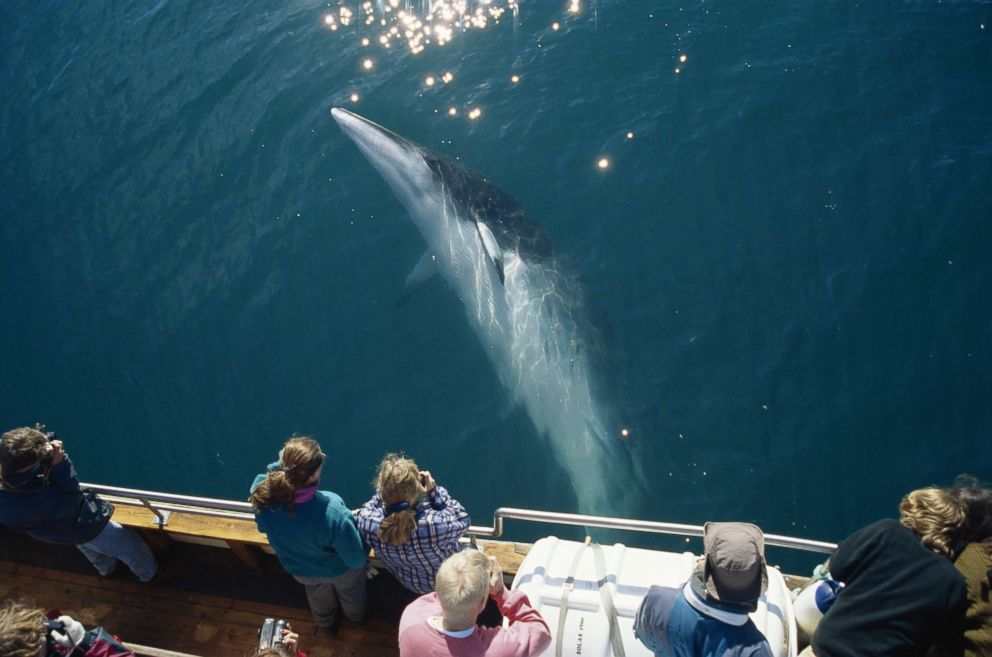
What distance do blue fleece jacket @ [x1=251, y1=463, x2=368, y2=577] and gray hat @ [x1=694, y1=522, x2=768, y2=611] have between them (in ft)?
9.07

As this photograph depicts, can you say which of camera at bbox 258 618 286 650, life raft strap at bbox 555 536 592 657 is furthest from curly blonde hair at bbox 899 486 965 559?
camera at bbox 258 618 286 650

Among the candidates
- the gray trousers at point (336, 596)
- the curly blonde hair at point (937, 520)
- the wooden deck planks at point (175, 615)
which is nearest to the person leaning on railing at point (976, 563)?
the curly blonde hair at point (937, 520)

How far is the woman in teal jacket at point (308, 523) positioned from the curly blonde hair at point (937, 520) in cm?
383

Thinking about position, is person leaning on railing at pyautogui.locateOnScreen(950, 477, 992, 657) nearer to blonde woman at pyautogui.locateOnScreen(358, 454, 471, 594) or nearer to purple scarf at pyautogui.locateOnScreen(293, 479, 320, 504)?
blonde woman at pyautogui.locateOnScreen(358, 454, 471, 594)

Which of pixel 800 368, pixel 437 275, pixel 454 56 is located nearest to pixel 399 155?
pixel 437 275

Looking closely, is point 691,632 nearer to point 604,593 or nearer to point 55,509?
point 604,593

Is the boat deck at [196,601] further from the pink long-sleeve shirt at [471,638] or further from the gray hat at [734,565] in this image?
the gray hat at [734,565]

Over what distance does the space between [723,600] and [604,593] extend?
128 cm

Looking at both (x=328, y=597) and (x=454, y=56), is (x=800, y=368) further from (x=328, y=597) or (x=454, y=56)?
(x=454, y=56)

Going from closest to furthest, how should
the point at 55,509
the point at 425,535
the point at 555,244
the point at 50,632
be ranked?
1. the point at 50,632
2. the point at 425,535
3. the point at 55,509
4. the point at 555,244

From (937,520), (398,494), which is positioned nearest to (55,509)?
(398,494)

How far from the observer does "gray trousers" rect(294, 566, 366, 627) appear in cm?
595

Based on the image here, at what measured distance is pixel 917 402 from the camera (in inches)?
366

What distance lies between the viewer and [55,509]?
5898mm
